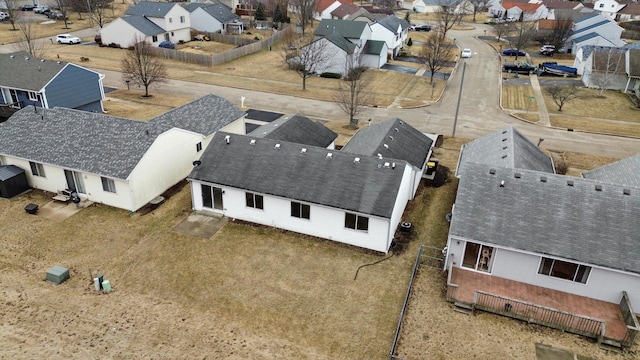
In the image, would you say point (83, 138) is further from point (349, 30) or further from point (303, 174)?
point (349, 30)

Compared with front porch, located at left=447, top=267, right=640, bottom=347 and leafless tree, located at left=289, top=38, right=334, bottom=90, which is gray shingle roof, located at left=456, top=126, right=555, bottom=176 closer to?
front porch, located at left=447, top=267, right=640, bottom=347


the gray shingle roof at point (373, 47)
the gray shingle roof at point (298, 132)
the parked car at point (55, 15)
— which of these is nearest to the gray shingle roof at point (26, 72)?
the gray shingle roof at point (298, 132)

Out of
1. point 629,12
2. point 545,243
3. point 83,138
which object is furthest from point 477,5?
point 83,138

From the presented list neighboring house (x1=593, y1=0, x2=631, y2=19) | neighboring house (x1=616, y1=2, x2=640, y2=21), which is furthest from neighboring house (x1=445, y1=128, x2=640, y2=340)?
neighboring house (x1=593, y1=0, x2=631, y2=19)

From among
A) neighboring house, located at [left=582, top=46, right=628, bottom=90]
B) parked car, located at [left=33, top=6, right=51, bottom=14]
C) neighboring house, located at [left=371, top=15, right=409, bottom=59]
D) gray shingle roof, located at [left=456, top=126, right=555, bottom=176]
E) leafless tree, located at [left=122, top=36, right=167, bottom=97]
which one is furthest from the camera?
parked car, located at [left=33, top=6, right=51, bottom=14]

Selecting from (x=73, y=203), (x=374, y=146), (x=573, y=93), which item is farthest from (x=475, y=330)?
(x=573, y=93)

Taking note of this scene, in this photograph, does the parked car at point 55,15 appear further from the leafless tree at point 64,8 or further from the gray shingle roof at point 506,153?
the gray shingle roof at point 506,153
